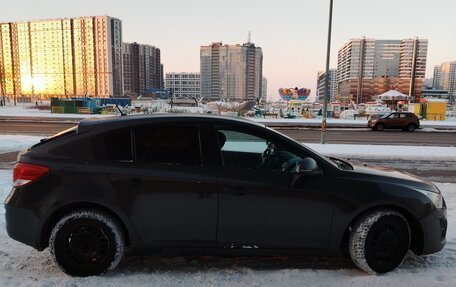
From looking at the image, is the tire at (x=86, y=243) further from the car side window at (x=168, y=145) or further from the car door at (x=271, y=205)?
the car door at (x=271, y=205)

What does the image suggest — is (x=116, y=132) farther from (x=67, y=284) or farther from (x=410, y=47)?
(x=410, y=47)

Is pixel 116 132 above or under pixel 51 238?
above

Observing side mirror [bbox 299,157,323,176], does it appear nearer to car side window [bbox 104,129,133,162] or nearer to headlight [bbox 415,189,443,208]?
headlight [bbox 415,189,443,208]

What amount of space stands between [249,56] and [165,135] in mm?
178522

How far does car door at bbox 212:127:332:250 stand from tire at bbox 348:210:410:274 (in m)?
0.32

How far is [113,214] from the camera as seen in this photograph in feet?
11.6

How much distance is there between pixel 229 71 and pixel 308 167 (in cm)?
17347

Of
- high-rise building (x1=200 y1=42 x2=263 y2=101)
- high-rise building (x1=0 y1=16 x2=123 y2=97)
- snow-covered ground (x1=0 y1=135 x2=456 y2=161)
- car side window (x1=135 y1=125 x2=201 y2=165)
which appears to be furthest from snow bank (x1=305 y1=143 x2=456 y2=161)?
high-rise building (x1=200 y1=42 x2=263 y2=101)

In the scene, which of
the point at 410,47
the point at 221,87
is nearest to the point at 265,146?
the point at 410,47

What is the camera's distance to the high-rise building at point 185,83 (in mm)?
180500

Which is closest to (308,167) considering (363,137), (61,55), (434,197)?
(434,197)

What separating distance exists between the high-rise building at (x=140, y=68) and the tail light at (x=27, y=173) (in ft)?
470

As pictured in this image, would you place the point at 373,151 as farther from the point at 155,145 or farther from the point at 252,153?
the point at 155,145

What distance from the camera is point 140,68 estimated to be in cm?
15875
